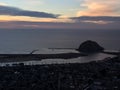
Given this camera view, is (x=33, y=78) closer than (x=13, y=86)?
No

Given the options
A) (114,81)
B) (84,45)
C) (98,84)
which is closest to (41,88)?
(98,84)

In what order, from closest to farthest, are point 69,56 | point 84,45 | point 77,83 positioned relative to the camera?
1. point 77,83
2. point 69,56
3. point 84,45

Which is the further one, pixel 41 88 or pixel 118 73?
pixel 118 73

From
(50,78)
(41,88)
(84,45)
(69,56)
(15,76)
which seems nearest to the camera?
(41,88)

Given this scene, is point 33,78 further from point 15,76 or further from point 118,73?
point 118,73

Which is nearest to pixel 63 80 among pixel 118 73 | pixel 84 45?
pixel 118 73

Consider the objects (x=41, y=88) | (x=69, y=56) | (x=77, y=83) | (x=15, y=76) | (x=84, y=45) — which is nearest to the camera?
(x=41, y=88)

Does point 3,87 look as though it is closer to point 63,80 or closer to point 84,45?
point 63,80

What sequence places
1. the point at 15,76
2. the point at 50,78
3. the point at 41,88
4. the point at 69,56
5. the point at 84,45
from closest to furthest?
the point at 41,88
the point at 50,78
the point at 15,76
the point at 69,56
the point at 84,45
